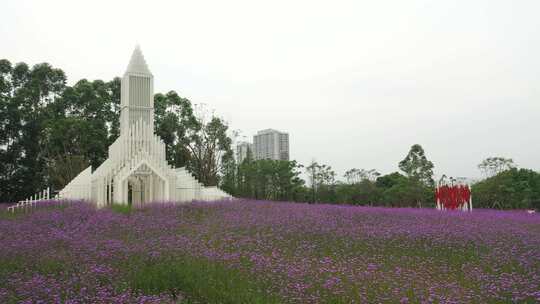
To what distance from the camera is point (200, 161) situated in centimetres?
3409

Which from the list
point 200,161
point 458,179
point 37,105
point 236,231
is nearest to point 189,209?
point 236,231

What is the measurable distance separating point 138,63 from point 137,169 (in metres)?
5.74

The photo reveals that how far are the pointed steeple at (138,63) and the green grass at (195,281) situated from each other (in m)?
16.7

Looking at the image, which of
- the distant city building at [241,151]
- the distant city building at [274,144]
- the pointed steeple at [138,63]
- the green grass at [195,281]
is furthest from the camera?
the distant city building at [274,144]

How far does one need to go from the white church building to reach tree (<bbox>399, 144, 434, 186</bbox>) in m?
21.1

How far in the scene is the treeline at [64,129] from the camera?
110 ft

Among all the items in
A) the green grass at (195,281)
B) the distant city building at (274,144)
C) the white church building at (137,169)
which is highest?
the distant city building at (274,144)

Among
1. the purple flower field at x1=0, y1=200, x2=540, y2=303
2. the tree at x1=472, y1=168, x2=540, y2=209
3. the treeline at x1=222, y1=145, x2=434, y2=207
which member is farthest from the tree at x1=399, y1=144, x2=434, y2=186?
the purple flower field at x1=0, y1=200, x2=540, y2=303

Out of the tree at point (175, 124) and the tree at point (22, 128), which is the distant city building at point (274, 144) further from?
the tree at point (22, 128)

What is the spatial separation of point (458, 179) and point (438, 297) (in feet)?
62.6

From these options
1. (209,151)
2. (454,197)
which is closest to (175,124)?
(209,151)

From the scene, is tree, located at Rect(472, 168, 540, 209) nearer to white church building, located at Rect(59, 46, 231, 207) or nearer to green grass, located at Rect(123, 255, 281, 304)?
white church building, located at Rect(59, 46, 231, 207)

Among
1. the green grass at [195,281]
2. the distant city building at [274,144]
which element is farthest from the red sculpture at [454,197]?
the distant city building at [274,144]

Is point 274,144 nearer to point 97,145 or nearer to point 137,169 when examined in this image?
point 97,145
